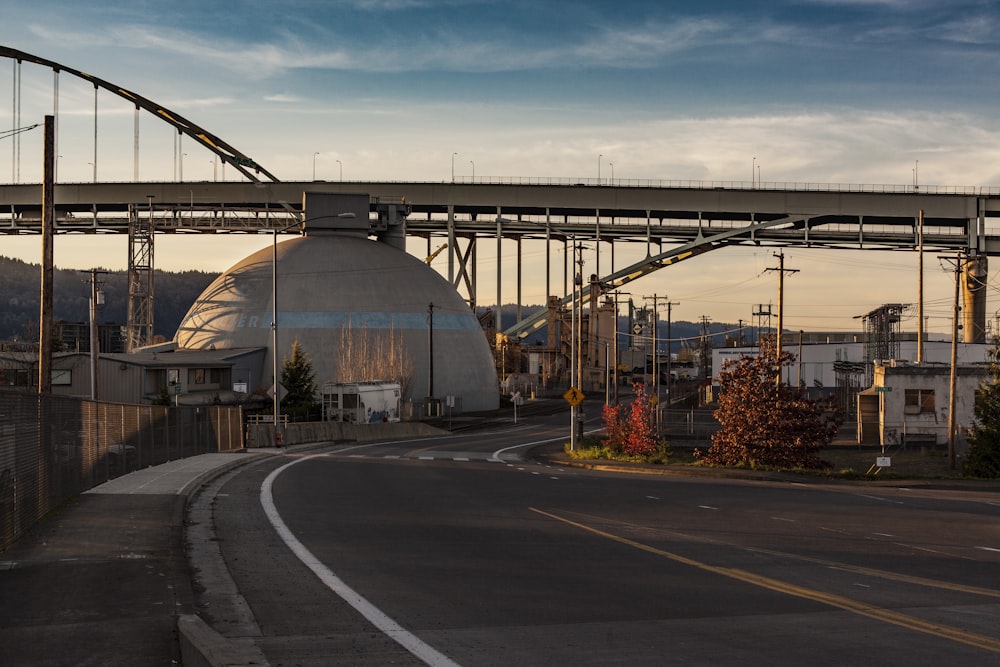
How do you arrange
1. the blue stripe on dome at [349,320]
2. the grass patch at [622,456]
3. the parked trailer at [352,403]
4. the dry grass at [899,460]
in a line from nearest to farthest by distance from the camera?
1. the dry grass at [899,460]
2. the grass patch at [622,456]
3. the parked trailer at [352,403]
4. the blue stripe on dome at [349,320]

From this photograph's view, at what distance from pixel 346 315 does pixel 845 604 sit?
83.1 metres

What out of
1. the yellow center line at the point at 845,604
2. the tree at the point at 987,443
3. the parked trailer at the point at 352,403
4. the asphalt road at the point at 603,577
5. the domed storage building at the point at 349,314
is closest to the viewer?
the asphalt road at the point at 603,577

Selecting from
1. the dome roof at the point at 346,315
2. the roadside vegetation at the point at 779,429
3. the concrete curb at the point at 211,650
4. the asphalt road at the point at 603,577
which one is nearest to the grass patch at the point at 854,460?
the roadside vegetation at the point at 779,429

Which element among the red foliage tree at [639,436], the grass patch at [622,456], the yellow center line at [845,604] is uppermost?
the yellow center line at [845,604]

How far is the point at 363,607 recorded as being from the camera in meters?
11.1

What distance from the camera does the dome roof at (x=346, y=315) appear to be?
91.5m

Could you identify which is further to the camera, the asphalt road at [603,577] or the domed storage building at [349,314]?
the domed storage building at [349,314]

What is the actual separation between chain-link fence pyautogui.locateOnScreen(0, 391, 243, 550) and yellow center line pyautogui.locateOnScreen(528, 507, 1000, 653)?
9211 millimetres

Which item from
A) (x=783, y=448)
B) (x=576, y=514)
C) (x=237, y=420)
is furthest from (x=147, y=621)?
(x=237, y=420)

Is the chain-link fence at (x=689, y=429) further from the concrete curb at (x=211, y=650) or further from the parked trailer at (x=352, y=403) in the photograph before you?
the concrete curb at (x=211, y=650)

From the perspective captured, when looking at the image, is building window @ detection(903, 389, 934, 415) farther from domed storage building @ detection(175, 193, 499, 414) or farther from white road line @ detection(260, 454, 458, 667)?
white road line @ detection(260, 454, 458, 667)

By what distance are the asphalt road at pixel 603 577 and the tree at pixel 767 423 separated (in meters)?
11.9

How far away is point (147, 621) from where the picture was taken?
32.7 ft

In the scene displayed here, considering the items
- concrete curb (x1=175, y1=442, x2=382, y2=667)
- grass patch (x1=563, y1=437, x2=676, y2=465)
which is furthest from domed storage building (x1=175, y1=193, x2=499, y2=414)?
concrete curb (x1=175, y1=442, x2=382, y2=667)
